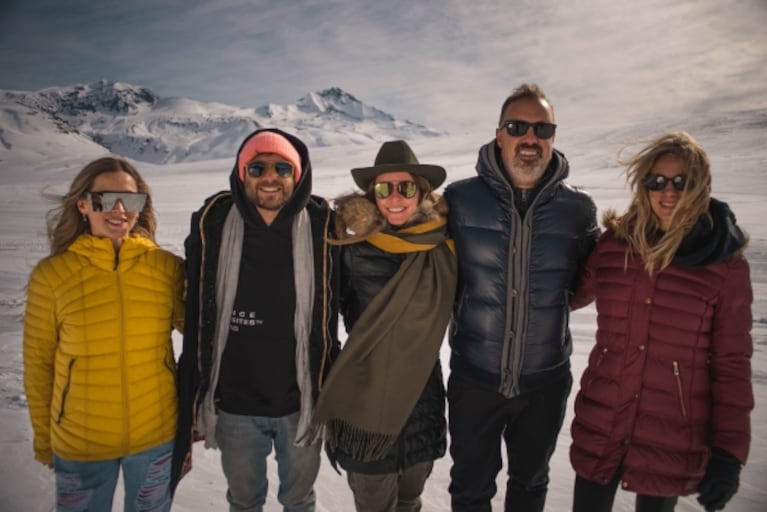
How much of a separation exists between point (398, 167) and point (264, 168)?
0.72m

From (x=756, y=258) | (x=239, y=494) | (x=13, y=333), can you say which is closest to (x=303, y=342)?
(x=239, y=494)

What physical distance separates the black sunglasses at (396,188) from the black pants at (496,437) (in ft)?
3.58

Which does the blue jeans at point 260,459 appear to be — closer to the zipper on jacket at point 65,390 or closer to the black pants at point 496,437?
the zipper on jacket at point 65,390

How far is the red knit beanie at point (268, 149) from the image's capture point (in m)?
2.40

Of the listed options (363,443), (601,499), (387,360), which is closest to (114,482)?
(363,443)

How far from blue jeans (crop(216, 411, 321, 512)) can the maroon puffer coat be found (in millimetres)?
1436

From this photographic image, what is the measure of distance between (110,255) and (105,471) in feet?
3.33

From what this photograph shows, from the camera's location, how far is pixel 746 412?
6.52 ft

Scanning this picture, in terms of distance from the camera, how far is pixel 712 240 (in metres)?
2.00

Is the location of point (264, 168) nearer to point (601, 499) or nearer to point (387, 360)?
point (387, 360)

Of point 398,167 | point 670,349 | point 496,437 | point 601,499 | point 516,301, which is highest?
point 398,167

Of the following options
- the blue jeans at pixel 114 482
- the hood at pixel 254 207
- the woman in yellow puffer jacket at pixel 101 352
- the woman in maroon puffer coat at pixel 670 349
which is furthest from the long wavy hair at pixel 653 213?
the blue jeans at pixel 114 482

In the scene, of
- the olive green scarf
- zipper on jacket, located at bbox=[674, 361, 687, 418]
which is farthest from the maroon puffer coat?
the olive green scarf

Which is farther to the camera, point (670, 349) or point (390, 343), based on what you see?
point (390, 343)
